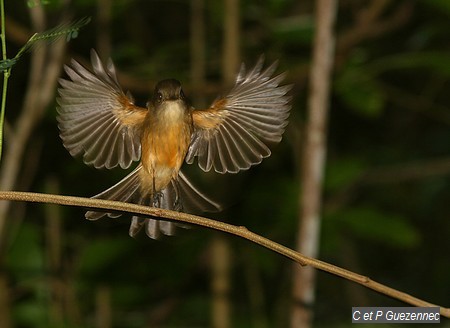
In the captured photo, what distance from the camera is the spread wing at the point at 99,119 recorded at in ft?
8.09

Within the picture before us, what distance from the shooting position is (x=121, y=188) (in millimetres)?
2684

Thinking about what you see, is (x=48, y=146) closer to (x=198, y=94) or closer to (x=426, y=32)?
(x=198, y=94)

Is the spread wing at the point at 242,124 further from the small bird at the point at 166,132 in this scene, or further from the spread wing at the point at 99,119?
the spread wing at the point at 99,119

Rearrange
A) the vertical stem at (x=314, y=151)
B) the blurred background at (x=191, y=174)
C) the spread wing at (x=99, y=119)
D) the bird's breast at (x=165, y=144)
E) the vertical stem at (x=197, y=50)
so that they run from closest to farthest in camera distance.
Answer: the spread wing at (x=99, y=119), the bird's breast at (x=165, y=144), the vertical stem at (x=314, y=151), the blurred background at (x=191, y=174), the vertical stem at (x=197, y=50)

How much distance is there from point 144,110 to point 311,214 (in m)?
0.80

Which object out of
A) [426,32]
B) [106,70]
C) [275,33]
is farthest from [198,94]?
[106,70]

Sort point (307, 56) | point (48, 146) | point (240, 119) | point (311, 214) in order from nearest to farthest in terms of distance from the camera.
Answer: point (240, 119)
point (311, 214)
point (307, 56)
point (48, 146)

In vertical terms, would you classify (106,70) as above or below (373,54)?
below

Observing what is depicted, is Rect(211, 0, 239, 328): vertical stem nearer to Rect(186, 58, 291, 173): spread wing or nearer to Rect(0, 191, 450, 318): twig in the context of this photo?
Rect(186, 58, 291, 173): spread wing

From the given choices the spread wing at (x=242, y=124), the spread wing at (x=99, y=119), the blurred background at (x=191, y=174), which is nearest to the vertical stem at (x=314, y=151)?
the blurred background at (x=191, y=174)

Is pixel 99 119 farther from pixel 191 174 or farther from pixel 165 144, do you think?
pixel 191 174

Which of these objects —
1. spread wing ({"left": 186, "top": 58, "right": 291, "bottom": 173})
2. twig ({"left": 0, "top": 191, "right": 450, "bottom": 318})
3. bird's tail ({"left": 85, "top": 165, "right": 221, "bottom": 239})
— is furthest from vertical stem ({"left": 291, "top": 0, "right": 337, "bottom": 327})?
twig ({"left": 0, "top": 191, "right": 450, "bottom": 318})

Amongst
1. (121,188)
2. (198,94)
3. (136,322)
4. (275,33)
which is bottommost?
(136,322)

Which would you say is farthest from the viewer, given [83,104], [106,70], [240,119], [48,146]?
[48,146]
